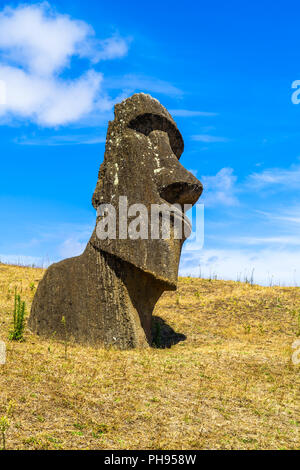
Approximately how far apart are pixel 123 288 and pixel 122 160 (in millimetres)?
2258

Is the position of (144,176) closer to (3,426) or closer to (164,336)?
(164,336)

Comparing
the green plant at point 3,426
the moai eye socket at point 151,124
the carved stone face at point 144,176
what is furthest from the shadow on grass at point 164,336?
the green plant at point 3,426

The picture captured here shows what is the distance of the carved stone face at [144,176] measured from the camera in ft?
25.1

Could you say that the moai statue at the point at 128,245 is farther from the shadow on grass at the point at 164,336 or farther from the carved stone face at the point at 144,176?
the shadow on grass at the point at 164,336

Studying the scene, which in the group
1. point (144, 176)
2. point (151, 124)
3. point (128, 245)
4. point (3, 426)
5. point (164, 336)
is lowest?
point (3, 426)

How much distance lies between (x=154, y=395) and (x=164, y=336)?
392cm

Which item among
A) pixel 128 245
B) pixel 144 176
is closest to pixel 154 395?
pixel 128 245

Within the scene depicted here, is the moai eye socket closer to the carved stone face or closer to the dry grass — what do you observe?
the carved stone face

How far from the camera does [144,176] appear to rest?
309 inches

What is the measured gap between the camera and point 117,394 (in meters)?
5.64

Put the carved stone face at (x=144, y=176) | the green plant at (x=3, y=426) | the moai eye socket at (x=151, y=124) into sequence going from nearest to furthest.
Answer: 1. the green plant at (x=3, y=426)
2. the carved stone face at (x=144, y=176)
3. the moai eye socket at (x=151, y=124)
